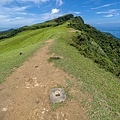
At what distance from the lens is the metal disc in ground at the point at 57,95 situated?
49.2ft

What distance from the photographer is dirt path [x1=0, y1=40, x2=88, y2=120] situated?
44.7 feet

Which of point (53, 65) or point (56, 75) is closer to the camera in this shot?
point (56, 75)

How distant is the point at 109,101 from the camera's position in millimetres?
15867

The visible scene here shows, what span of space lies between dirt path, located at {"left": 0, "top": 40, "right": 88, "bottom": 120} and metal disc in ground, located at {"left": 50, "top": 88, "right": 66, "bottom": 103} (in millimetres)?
373

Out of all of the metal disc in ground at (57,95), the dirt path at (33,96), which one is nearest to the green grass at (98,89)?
the dirt path at (33,96)

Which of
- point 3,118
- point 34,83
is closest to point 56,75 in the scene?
point 34,83

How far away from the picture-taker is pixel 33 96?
52.4 ft

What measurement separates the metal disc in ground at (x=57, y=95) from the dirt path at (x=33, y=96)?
0.37 meters

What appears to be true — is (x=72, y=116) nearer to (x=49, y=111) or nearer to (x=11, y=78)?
(x=49, y=111)

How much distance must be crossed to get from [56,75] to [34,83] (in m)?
2.51

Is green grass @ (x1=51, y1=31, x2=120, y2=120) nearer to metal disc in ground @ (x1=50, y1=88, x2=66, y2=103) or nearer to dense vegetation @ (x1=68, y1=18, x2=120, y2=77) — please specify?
metal disc in ground @ (x1=50, y1=88, x2=66, y2=103)

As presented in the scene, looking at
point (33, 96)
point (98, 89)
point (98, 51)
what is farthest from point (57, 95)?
point (98, 51)

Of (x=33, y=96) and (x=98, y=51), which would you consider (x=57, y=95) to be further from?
(x=98, y=51)

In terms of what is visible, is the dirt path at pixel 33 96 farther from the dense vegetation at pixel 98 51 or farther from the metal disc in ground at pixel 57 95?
the dense vegetation at pixel 98 51
